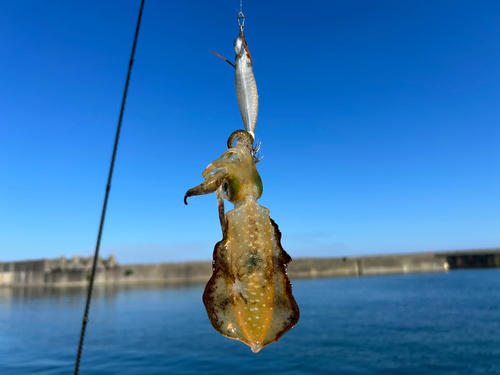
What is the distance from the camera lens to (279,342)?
24891 mm

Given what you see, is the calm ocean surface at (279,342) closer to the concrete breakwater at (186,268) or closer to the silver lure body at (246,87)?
the silver lure body at (246,87)

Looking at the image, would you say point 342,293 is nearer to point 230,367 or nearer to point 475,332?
point 475,332

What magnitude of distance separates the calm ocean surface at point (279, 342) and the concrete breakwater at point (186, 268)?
1195 inches

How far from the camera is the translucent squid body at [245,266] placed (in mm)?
1399

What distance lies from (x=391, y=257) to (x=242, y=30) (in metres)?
83.8

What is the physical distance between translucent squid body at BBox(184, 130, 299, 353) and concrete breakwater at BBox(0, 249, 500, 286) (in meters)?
72.6

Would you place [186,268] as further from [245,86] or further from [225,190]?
[225,190]

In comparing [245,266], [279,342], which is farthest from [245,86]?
[279,342]

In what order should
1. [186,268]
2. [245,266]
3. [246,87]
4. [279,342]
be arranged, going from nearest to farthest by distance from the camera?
[245,266] → [246,87] → [279,342] → [186,268]

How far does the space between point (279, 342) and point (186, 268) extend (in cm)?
5029

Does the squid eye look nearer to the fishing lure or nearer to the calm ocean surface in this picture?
the fishing lure

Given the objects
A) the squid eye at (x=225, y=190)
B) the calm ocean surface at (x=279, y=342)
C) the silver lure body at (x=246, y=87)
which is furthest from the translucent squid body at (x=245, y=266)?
the calm ocean surface at (x=279, y=342)

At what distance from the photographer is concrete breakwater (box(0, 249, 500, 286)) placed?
68000mm

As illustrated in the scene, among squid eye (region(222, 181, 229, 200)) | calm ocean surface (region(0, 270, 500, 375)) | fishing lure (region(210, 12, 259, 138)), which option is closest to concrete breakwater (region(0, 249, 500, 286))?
calm ocean surface (region(0, 270, 500, 375))
